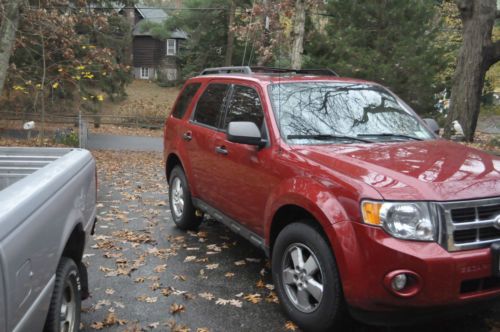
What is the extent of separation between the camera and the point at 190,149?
586cm

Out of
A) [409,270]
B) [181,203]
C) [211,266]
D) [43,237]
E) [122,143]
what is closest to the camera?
[43,237]

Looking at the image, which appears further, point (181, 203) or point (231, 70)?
point (181, 203)

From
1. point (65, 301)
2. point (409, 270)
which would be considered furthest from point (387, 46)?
point (65, 301)

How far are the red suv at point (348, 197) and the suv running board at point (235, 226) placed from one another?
21 millimetres

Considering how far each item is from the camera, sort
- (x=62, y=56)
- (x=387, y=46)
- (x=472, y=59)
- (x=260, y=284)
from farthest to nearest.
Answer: (x=62, y=56), (x=387, y=46), (x=472, y=59), (x=260, y=284)

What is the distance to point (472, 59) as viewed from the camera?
1391 cm

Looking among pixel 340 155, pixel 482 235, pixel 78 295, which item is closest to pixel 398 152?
pixel 340 155

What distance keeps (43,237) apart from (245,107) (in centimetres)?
286

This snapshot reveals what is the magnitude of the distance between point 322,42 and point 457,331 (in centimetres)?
1721

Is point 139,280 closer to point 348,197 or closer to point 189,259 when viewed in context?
point 189,259

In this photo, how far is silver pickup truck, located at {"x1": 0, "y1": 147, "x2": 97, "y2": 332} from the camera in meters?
1.98

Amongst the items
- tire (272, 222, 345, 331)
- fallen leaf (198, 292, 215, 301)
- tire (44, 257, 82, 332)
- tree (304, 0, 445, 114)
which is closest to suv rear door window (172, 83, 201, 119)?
fallen leaf (198, 292, 215, 301)

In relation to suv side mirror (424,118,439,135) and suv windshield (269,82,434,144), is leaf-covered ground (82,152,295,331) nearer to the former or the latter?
suv windshield (269,82,434,144)

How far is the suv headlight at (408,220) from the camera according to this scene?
2992 millimetres
